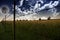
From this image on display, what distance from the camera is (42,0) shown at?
1763mm

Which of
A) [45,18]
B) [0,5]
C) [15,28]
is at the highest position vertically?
[0,5]

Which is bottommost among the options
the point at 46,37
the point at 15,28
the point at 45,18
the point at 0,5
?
the point at 46,37

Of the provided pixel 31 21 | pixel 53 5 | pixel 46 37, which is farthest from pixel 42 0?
pixel 46 37

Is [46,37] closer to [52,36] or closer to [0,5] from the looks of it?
[52,36]

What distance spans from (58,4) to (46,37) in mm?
426

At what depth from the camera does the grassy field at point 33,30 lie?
1730mm

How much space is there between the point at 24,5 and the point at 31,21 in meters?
0.21

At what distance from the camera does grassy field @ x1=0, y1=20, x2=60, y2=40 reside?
1.73 meters

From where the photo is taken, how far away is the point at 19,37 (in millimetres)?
1734

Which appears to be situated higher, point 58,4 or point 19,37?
point 58,4

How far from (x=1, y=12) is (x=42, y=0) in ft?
1.68

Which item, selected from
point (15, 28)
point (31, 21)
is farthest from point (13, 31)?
point (31, 21)

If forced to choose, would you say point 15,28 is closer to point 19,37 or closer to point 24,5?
point 19,37

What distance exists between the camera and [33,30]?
1.75m
